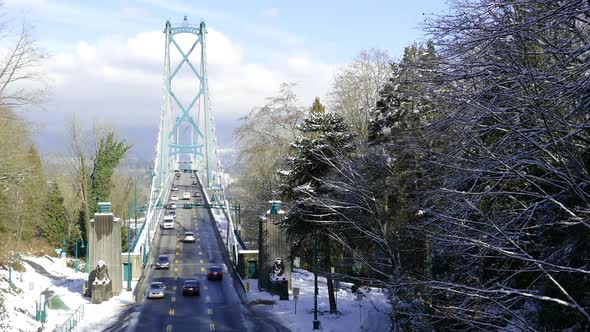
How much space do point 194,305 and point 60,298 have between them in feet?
22.9

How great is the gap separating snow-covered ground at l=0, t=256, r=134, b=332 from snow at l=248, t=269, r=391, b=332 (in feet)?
25.3

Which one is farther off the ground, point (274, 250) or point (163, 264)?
point (274, 250)

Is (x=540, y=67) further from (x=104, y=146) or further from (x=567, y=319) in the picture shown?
(x=104, y=146)

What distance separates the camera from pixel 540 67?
9922 mm

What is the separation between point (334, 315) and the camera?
31438mm

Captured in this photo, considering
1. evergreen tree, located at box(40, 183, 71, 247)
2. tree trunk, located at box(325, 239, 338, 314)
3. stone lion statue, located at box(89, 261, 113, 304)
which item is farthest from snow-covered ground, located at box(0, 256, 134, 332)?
tree trunk, located at box(325, 239, 338, 314)

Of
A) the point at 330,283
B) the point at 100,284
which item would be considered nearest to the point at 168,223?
the point at 100,284

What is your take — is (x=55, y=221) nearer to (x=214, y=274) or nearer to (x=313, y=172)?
(x=214, y=274)

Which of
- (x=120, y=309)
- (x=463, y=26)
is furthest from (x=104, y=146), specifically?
(x=463, y=26)

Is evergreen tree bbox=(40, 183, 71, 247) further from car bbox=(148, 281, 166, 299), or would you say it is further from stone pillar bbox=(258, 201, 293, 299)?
stone pillar bbox=(258, 201, 293, 299)

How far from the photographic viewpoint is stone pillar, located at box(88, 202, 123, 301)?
39250 millimetres

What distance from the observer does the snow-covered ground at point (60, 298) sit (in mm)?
28938

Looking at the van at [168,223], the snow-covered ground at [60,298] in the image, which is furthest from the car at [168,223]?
the snow-covered ground at [60,298]

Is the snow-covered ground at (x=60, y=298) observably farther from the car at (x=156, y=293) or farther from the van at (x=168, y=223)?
the van at (x=168, y=223)
